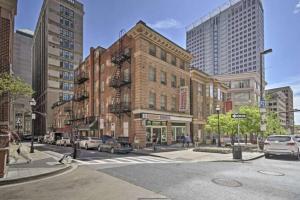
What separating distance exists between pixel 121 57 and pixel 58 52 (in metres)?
53.5

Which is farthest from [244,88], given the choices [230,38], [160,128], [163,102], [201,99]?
[230,38]

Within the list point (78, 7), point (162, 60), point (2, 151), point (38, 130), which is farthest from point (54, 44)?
point (2, 151)

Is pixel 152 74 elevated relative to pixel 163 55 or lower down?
lower down

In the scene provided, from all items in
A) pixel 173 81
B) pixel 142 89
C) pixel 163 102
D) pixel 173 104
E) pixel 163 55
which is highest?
pixel 163 55

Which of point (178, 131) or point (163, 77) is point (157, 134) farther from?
point (163, 77)

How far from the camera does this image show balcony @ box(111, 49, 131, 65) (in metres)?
30.5

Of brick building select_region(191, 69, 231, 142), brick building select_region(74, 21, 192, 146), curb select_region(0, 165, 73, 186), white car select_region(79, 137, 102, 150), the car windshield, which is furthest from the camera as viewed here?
brick building select_region(191, 69, 231, 142)

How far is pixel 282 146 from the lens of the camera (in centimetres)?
1739

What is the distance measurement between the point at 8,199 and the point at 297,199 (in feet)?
25.6

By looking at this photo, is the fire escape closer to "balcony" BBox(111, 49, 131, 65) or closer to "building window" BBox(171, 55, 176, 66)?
"balcony" BBox(111, 49, 131, 65)

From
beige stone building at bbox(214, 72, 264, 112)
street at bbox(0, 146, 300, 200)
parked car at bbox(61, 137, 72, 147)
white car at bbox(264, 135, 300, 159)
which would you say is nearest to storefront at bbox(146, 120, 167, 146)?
parked car at bbox(61, 137, 72, 147)

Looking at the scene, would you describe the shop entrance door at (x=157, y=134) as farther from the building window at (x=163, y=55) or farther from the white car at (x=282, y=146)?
the white car at (x=282, y=146)

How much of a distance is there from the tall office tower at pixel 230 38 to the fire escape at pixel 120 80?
346 feet

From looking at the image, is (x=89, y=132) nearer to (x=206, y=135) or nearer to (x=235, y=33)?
(x=206, y=135)
